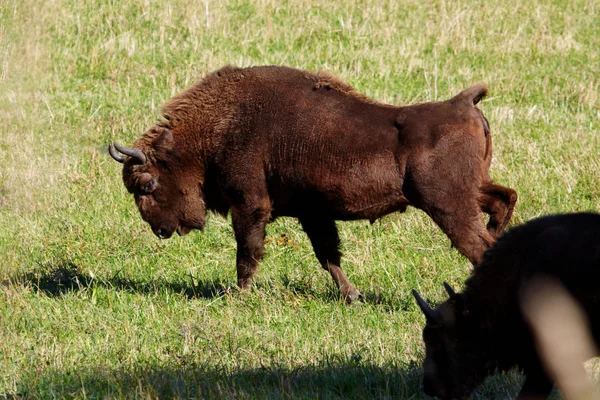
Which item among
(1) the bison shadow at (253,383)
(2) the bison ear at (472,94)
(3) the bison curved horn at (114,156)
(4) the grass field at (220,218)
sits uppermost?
(2) the bison ear at (472,94)

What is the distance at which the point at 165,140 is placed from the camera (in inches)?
346

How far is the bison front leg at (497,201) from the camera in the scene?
7.91m

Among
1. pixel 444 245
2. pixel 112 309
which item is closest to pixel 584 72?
pixel 444 245

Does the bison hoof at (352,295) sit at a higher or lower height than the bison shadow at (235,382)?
lower

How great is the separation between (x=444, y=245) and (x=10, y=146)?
589 centimetres

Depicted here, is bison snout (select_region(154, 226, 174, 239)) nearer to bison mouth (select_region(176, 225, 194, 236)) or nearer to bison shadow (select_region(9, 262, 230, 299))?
bison mouth (select_region(176, 225, 194, 236))

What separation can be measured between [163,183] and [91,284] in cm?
113

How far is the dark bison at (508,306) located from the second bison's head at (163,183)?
3630 millimetres

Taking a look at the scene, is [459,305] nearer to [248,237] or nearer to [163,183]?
[248,237]

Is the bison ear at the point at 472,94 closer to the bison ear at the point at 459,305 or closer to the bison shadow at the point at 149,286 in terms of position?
the bison shadow at the point at 149,286

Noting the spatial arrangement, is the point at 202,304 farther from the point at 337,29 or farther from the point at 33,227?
the point at 337,29

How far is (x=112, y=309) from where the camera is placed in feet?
26.7

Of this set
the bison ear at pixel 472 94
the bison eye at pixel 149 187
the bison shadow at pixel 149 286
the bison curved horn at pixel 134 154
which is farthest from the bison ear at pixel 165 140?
the bison ear at pixel 472 94

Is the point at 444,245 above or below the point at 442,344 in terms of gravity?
below
